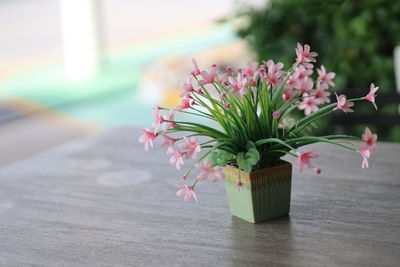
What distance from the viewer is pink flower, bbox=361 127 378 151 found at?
1.37 m

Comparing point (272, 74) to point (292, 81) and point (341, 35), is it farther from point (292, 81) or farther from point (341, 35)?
point (341, 35)

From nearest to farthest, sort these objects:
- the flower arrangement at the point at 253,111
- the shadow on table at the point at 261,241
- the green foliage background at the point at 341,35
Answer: the shadow on table at the point at 261,241 → the flower arrangement at the point at 253,111 → the green foliage background at the point at 341,35

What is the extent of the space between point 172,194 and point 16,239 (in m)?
0.44

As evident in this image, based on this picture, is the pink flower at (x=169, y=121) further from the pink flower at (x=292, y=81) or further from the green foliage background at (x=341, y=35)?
the green foliage background at (x=341, y=35)

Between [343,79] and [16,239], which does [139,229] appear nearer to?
[16,239]

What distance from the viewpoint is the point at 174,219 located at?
1.57 meters

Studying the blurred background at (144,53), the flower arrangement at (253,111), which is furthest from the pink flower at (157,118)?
the blurred background at (144,53)

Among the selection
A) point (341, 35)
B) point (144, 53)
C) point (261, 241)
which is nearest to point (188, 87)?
point (261, 241)

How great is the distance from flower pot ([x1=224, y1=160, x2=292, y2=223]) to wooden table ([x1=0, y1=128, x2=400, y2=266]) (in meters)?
0.03

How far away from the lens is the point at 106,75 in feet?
27.4

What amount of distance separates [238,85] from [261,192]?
250 mm

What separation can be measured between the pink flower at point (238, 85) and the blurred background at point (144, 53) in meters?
0.93

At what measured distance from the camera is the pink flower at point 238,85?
1429 millimetres

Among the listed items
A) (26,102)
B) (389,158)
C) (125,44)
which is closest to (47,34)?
(125,44)
